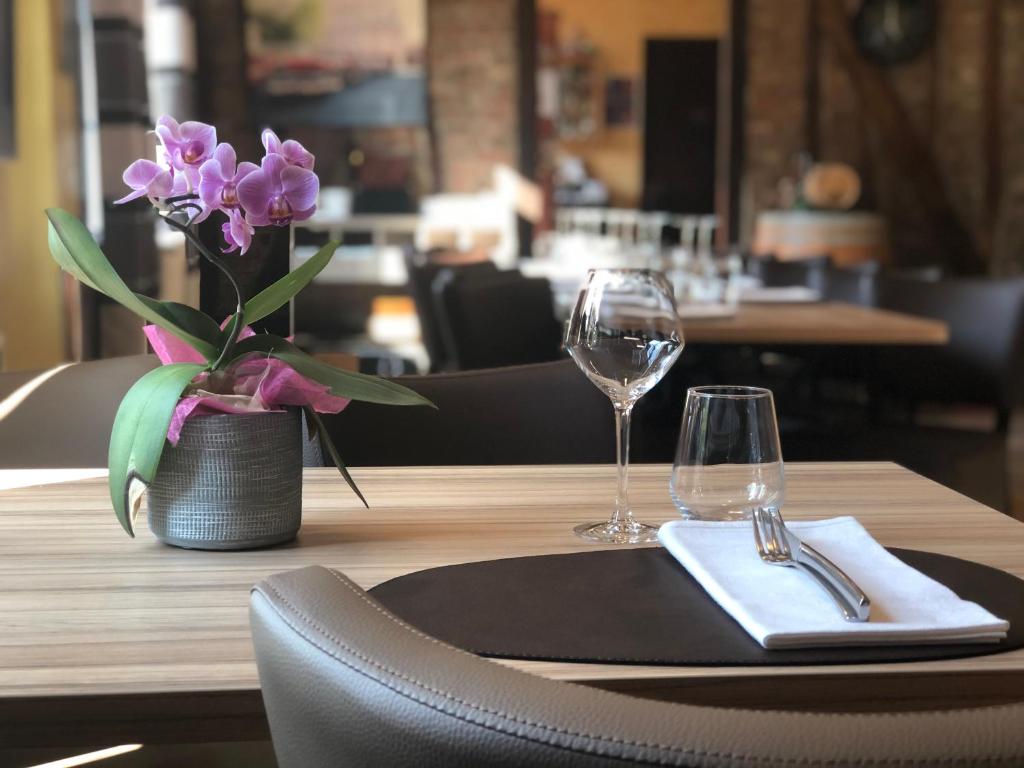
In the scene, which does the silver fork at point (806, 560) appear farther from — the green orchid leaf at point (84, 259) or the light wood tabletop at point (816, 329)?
the light wood tabletop at point (816, 329)

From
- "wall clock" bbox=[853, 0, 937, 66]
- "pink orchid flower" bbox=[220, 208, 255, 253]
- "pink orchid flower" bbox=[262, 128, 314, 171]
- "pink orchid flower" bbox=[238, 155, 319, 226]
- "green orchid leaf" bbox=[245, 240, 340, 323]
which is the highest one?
"wall clock" bbox=[853, 0, 937, 66]

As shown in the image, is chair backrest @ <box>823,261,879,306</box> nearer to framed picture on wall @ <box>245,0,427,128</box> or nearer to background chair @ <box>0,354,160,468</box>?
background chair @ <box>0,354,160,468</box>

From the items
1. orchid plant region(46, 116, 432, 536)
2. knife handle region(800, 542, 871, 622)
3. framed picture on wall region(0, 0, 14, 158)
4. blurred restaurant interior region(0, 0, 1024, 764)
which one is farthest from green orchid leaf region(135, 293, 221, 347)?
framed picture on wall region(0, 0, 14, 158)

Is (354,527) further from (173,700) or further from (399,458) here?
(399,458)

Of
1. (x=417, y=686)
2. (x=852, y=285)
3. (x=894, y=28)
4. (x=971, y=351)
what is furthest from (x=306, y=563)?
(x=894, y=28)

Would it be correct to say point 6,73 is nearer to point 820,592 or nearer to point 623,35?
point 820,592

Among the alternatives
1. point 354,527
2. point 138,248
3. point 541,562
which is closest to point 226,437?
point 354,527

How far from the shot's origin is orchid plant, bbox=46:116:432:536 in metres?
0.98

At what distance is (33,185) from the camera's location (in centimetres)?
Answer: 539

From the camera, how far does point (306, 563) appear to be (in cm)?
99

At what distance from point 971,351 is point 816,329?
53 cm

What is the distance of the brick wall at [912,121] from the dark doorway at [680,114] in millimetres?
2513

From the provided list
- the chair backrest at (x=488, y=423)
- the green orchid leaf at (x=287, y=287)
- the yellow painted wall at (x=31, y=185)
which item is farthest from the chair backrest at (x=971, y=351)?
the yellow painted wall at (x=31, y=185)

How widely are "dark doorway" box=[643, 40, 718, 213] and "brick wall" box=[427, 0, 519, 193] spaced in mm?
2732
